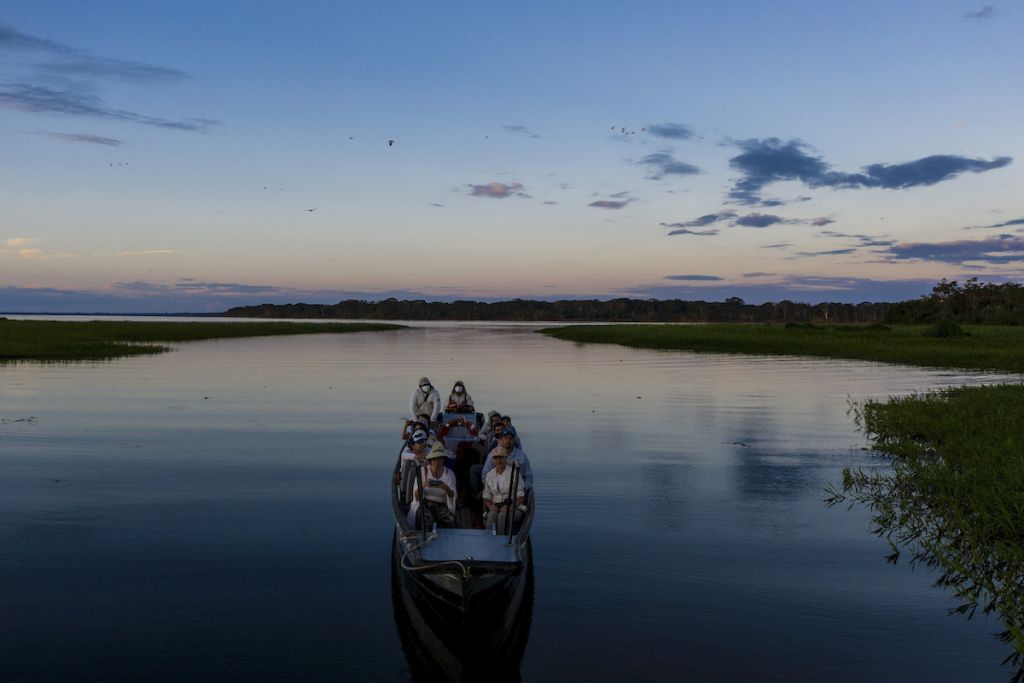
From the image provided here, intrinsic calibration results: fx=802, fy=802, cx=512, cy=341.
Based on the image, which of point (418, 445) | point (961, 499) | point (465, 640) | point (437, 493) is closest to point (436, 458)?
point (437, 493)

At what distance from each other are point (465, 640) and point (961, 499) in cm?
1198

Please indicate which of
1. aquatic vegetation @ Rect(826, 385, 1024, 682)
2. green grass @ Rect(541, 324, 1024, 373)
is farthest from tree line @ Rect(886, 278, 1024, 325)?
aquatic vegetation @ Rect(826, 385, 1024, 682)

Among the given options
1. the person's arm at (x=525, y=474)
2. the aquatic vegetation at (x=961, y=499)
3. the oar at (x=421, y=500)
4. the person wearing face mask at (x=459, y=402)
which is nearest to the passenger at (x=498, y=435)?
the person's arm at (x=525, y=474)

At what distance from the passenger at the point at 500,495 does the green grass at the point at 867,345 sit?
51.2 metres

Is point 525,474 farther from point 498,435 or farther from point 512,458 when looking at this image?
point 498,435

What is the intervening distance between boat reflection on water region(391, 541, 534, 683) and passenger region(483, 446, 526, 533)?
1481mm

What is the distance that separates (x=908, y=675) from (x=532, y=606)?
16.8ft

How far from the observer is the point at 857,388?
149 feet

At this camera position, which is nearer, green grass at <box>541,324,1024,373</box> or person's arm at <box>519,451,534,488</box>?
person's arm at <box>519,451,534,488</box>

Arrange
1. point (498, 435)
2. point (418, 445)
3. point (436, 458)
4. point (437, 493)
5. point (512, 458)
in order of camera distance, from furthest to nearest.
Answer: point (498, 435), point (512, 458), point (418, 445), point (436, 458), point (437, 493)

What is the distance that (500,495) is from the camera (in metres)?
12.9

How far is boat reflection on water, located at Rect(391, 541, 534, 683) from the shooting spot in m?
10.0

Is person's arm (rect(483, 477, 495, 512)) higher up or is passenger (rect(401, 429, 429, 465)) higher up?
passenger (rect(401, 429, 429, 465))

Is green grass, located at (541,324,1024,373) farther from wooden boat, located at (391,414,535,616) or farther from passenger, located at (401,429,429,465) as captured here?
wooden boat, located at (391,414,535,616)
